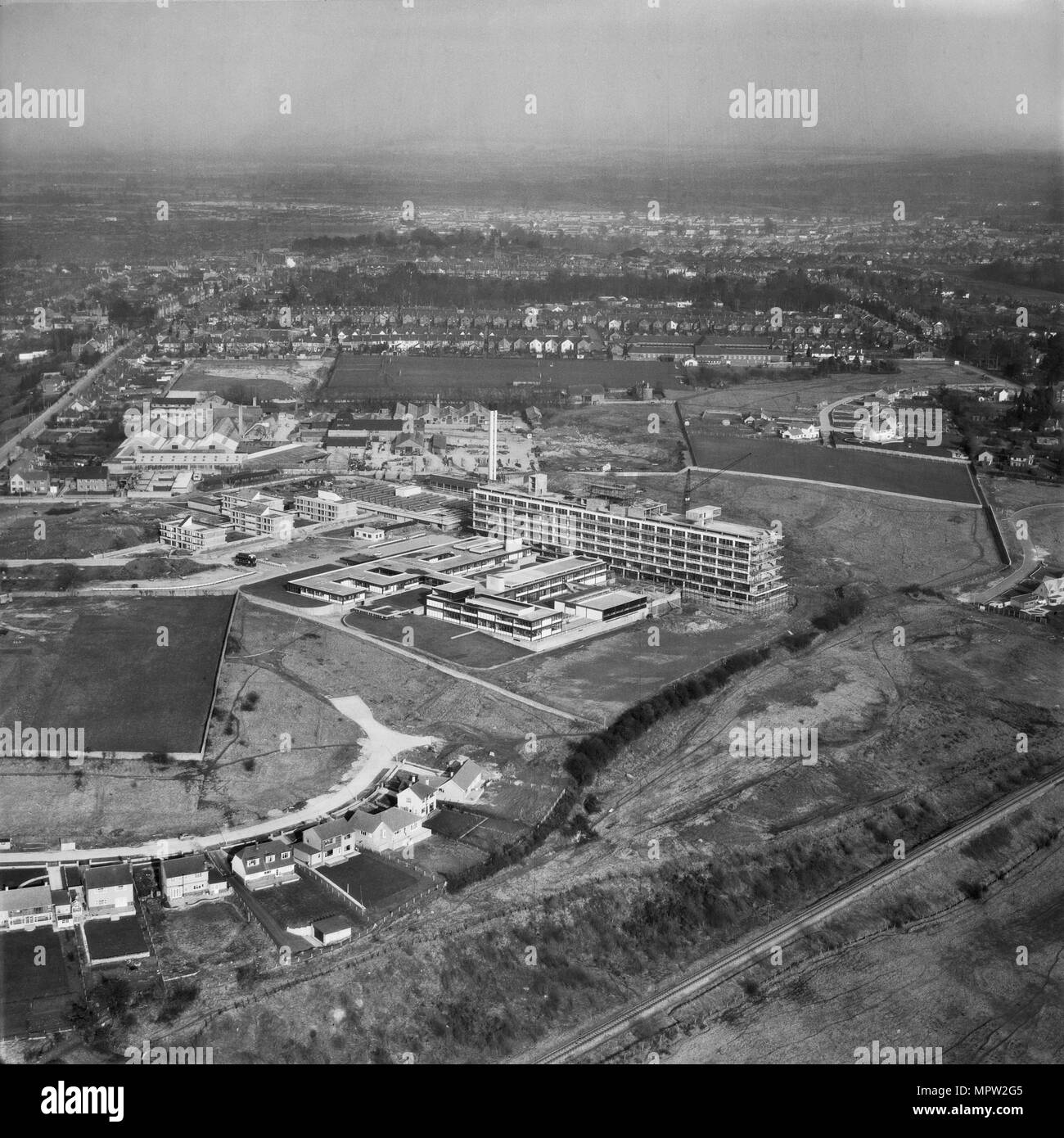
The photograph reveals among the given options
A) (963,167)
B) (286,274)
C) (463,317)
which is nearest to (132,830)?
(463,317)

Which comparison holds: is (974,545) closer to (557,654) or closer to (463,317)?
(557,654)

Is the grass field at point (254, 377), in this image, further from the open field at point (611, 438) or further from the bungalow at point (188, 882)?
the bungalow at point (188, 882)

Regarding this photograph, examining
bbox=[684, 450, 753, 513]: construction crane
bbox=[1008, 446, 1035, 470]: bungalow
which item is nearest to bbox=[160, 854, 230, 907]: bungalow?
bbox=[684, 450, 753, 513]: construction crane

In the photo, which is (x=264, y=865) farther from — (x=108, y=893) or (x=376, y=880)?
(x=108, y=893)

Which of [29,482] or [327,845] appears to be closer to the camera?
[327,845]

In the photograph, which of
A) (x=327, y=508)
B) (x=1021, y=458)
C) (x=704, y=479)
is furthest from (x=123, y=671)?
(x=1021, y=458)

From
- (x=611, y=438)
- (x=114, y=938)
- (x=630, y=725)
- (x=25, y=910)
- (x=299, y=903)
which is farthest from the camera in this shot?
(x=611, y=438)

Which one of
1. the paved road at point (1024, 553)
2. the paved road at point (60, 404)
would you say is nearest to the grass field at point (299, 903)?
the paved road at point (1024, 553)
